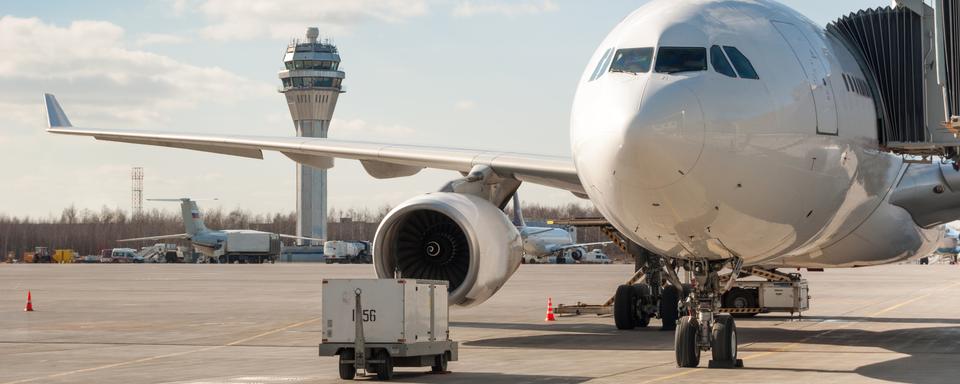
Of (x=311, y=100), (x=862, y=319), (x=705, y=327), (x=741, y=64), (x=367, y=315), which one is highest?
(x=311, y=100)

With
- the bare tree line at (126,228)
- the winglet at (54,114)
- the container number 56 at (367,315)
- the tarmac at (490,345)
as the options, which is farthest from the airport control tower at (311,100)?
the container number 56 at (367,315)

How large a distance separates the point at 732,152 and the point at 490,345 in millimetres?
6538

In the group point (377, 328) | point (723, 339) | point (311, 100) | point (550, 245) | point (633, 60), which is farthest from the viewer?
point (311, 100)

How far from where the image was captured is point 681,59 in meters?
12.2

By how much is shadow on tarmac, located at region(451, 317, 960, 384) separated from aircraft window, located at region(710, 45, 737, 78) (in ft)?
10.7

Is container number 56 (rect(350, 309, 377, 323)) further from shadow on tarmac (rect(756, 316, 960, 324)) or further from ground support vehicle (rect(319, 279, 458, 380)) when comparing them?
shadow on tarmac (rect(756, 316, 960, 324))

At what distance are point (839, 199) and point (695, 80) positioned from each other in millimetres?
2659

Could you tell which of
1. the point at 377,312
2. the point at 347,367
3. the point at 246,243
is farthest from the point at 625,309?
the point at 246,243

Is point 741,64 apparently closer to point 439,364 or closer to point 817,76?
point 817,76

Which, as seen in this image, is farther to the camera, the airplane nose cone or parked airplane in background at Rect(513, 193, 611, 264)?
parked airplane in background at Rect(513, 193, 611, 264)

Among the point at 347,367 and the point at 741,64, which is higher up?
the point at 741,64

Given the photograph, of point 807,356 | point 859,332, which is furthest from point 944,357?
point 859,332

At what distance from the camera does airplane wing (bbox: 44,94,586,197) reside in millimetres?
17734

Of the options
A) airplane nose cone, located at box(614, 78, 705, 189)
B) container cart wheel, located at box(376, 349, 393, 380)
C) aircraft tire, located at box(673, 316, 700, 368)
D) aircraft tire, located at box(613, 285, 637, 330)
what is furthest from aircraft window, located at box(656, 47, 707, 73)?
aircraft tire, located at box(613, 285, 637, 330)
